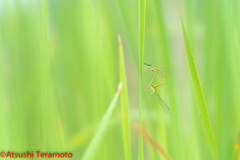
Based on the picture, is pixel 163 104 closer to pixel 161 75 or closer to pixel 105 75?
pixel 161 75

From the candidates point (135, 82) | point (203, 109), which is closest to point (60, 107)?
point (135, 82)

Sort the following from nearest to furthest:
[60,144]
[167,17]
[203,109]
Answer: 1. [203,109]
2. [60,144]
3. [167,17]

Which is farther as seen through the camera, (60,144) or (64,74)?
(64,74)

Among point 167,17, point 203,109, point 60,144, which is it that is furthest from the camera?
point 167,17

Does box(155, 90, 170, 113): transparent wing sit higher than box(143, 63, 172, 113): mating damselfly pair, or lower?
lower

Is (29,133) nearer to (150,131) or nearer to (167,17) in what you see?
(150,131)

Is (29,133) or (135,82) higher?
(135,82)

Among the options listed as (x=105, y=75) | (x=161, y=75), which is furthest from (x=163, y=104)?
(x=105, y=75)

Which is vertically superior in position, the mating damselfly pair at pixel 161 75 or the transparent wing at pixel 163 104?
the mating damselfly pair at pixel 161 75
